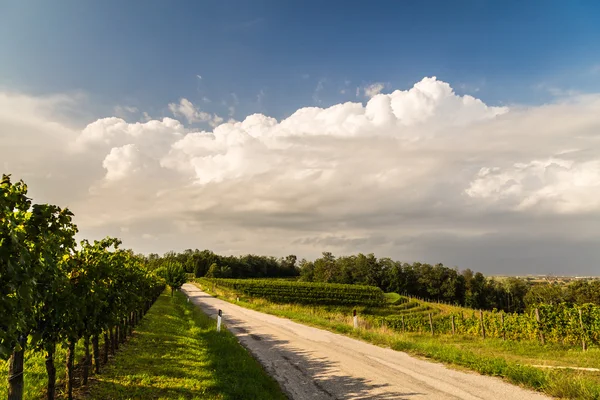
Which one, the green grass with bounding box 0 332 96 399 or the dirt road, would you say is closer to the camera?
the green grass with bounding box 0 332 96 399

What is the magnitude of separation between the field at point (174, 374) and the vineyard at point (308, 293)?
205 feet

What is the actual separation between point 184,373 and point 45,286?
240 inches

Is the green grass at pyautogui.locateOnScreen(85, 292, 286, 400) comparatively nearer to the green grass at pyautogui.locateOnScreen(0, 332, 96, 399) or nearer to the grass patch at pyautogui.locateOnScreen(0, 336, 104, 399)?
the grass patch at pyautogui.locateOnScreen(0, 336, 104, 399)

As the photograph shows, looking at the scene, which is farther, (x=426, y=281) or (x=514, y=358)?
(x=426, y=281)

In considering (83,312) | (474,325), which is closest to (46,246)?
(83,312)

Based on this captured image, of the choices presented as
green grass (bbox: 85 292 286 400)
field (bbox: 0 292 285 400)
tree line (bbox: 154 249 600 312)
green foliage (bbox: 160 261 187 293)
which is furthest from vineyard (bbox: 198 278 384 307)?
field (bbox: 0 292 285 400)

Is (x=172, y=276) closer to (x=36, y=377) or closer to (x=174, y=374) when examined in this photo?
(x=36, y=377)

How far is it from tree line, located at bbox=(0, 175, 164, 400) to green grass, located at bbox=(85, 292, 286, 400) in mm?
940

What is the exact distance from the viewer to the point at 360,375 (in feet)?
36.6

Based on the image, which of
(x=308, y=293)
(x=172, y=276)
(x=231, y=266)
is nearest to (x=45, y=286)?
(x=172, y=276)

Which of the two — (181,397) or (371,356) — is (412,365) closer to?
(371,356)

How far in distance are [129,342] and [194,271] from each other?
152 m

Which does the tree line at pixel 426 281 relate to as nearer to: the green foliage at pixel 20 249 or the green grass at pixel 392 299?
the green grass at pixel 392 299

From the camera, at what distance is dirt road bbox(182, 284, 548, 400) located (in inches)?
367
